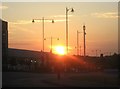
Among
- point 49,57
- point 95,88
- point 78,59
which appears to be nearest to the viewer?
point 95,88

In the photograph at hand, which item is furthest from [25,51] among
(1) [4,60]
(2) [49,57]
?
(2) [49,57]

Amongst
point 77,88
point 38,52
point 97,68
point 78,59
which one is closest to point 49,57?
point 78,59

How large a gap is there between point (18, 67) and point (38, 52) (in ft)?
41.2

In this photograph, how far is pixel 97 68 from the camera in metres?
94.6

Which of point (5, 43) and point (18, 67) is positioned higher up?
point (5, 43)

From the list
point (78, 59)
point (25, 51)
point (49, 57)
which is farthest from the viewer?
point (25, 51)

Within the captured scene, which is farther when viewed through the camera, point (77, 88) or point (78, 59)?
point (78, 59)

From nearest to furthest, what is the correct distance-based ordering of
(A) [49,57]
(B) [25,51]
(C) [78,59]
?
(A) [49,57] → (C) [78,59] → (B) [25,51]

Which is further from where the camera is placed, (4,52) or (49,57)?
(4,52)

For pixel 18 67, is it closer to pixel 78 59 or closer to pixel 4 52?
pixel 4 52

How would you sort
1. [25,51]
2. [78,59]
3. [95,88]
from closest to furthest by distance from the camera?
[95,88] < [78,59] < [25,51]

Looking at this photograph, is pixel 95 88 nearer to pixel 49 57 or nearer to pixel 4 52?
pixel 49 57

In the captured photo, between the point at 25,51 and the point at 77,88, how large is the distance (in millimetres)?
74503

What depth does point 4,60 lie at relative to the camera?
92.5 metres
